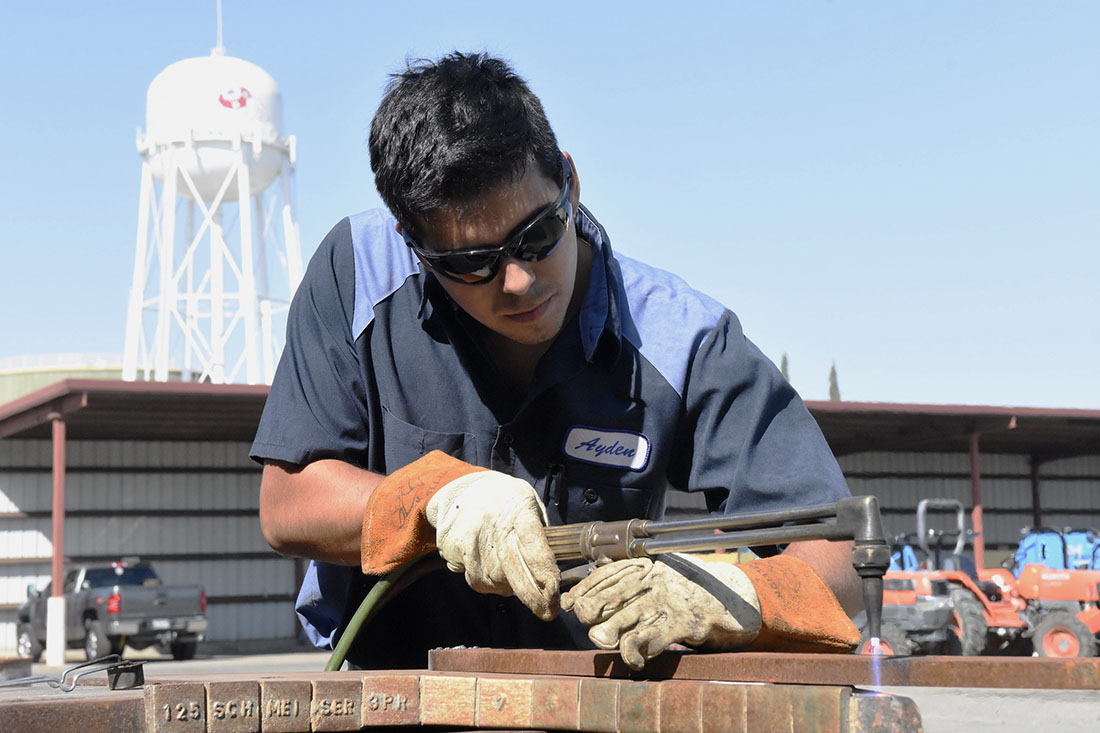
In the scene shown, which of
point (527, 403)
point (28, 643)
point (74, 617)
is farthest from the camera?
point (28, 643)

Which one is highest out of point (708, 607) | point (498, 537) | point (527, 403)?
point (527, 403)

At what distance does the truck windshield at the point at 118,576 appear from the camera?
18.6 m

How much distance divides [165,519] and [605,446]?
2157cm

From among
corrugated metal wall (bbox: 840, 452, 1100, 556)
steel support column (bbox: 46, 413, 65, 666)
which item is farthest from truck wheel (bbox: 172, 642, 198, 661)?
corrugated metal wall (bbox: 840, 452, 1100, 556)

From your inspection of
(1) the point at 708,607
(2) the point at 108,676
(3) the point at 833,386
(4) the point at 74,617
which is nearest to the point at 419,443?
(2) the point at 108,676

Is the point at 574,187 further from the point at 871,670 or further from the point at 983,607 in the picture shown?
the point at 983,607

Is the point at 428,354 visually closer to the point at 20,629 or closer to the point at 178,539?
the point at 20,629

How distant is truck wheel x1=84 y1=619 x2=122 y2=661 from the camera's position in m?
18.1

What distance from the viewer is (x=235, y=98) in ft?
109

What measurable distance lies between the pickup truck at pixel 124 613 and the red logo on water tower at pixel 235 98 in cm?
1689

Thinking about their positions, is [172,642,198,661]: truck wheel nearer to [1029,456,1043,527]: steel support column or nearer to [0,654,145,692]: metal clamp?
[1029,456,1043,527]: steel support column

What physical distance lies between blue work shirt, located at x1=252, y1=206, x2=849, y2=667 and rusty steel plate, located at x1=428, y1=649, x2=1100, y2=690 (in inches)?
32.0

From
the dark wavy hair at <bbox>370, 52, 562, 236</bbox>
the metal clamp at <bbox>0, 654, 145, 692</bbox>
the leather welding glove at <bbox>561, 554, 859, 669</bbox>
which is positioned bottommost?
the metal clamp at <bbox>0, 654, 145, 692</bbox>

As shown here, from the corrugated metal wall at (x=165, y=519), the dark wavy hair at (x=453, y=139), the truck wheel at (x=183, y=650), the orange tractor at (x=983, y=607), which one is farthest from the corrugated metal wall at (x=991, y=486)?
the dark wavy hair at (x=453, y=139)
